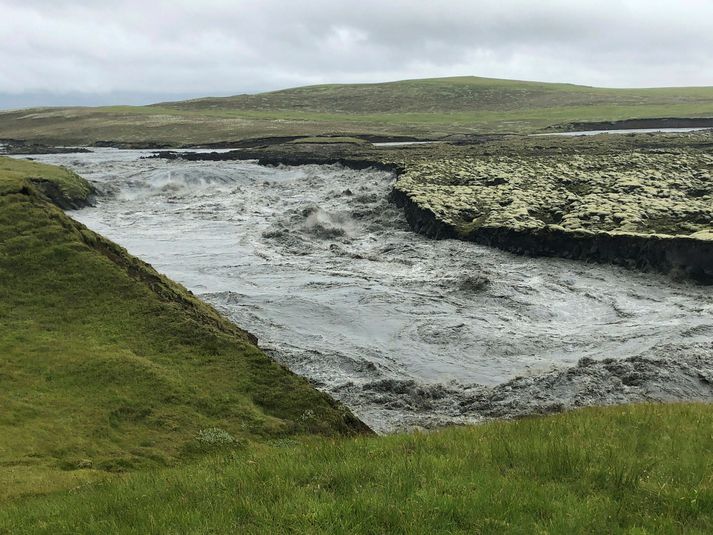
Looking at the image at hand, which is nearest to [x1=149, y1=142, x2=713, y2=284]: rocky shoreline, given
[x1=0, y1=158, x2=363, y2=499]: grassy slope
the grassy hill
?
the grassy hill

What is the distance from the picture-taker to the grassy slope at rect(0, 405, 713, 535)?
8.02 m

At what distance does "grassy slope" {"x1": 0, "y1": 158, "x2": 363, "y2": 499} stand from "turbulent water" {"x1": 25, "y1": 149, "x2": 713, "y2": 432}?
379 centimetres

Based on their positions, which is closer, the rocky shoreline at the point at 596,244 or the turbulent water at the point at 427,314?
the turbulent water at the point at 427,314

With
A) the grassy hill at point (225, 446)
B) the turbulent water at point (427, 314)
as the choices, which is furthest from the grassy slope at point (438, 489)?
the turbulent water at point (427, 314)

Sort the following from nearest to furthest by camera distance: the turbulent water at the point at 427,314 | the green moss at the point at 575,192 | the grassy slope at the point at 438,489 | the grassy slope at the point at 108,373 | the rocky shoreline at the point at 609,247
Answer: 1. the grassy slope at the point at 438,489
2. the grassy slope at the point at 108,373
3. the turbulent water at the point at 427,314
4. the rocky shoreline at the point at 609,247
5. the green moss at the point at 575,192

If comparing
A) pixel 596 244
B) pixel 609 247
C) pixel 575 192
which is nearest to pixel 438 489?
pixel 609 247

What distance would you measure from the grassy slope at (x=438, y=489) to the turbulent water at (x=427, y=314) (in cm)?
752

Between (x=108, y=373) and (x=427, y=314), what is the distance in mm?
15950

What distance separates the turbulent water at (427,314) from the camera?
2077 centimetres

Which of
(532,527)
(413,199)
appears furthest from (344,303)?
(532,527)

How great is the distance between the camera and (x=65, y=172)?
65188 millimetres

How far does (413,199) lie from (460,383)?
95.6ft

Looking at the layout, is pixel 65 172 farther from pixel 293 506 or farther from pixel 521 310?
pixel 293 506

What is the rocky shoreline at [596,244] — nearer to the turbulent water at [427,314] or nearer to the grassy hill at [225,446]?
the turbulent water at [427,314]
